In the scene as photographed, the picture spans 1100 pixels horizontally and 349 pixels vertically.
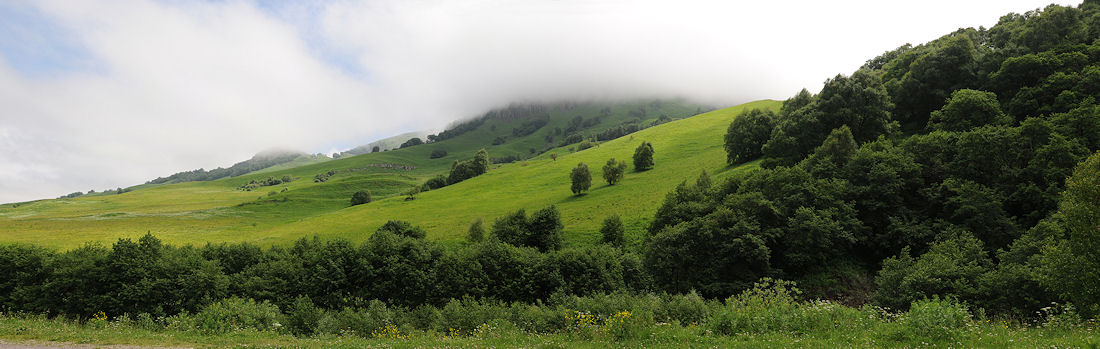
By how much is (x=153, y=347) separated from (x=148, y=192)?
25393 centimetres

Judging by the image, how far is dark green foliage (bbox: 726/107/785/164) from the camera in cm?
8375

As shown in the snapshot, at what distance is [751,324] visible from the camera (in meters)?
14.9

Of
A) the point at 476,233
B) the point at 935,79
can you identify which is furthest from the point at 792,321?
the point at 935,79

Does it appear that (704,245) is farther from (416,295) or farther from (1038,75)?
(1038,75)

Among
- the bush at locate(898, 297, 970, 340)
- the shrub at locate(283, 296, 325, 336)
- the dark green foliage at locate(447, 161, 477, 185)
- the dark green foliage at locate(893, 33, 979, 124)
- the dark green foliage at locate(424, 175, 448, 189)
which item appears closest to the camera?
the bush at locate(898, 297, 970, 340)

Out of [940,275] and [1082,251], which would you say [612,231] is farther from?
[1082,251]

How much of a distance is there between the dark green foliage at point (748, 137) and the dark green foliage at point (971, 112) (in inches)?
1369

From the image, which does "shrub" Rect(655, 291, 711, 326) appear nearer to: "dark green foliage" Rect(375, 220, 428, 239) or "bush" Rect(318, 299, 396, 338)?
"bush" Rect(318, 299, 396, 338)

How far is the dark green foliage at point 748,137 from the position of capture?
A: 83750 millimetres

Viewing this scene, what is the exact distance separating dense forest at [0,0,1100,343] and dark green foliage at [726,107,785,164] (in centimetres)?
2961

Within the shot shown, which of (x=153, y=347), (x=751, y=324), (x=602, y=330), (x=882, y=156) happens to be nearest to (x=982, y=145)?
(x=882, y=156)

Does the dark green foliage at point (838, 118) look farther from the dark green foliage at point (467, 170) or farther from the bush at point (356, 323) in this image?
the dark green foliage at point (467, 170)

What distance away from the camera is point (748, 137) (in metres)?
84.4

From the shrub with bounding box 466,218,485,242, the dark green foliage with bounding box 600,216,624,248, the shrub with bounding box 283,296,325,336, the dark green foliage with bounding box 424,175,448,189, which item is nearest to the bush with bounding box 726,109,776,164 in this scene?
the dark green foliage with bounding box 600,216,624,248
